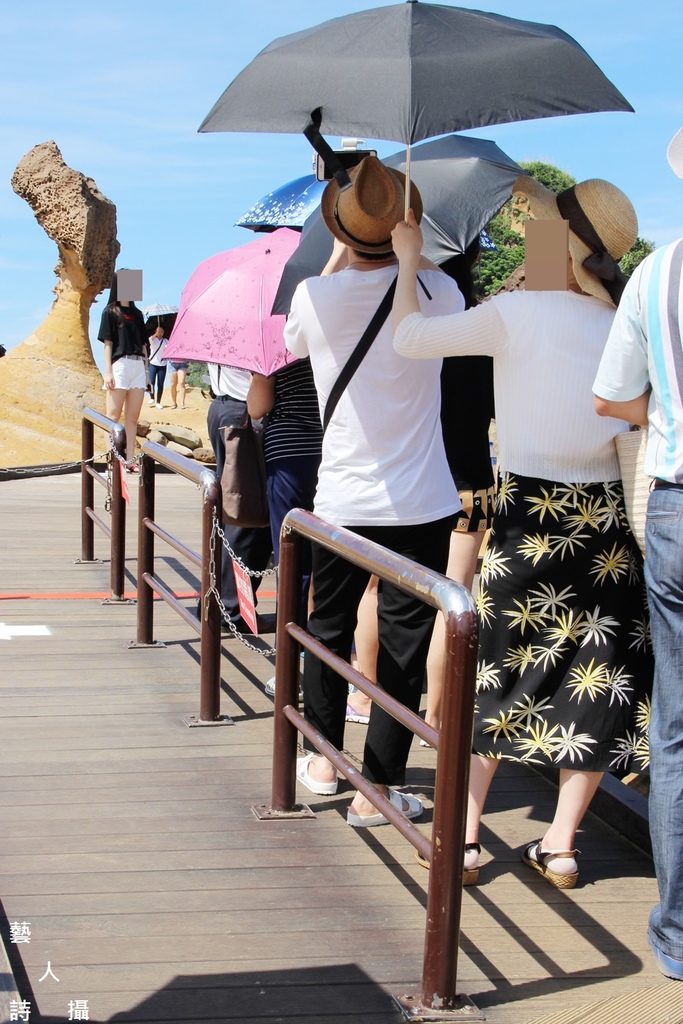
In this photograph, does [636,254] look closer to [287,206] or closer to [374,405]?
[287,206]

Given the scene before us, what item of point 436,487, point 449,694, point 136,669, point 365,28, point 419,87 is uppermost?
point 365,28

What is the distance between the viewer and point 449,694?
7.66ft

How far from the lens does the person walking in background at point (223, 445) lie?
211 inches

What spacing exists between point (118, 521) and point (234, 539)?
1.10m

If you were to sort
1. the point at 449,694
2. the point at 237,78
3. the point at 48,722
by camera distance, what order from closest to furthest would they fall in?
the point at 449,694
the point at 237,78
the point at 48,722

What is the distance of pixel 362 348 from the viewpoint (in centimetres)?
333

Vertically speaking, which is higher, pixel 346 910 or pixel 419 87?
pixel 419 87

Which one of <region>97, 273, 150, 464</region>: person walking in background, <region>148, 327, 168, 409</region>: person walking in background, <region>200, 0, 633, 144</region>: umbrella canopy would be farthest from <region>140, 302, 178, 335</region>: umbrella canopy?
<region>200, 0, 633, 144</region>: umbrella canopy

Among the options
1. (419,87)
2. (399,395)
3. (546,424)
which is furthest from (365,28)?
(546,424)

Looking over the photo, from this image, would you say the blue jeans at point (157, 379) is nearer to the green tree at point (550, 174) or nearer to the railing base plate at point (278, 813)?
the railing base plate at point (278, 813)

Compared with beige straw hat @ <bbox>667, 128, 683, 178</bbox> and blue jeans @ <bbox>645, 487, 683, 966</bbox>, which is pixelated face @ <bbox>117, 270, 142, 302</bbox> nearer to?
beige straw hat @ <bbox>667, 128, 683, 178</bbox>

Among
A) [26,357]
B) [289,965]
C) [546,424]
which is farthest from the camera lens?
[26,357]

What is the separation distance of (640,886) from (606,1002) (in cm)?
97

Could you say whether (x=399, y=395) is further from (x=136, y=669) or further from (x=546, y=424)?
(x=136, y=669)
